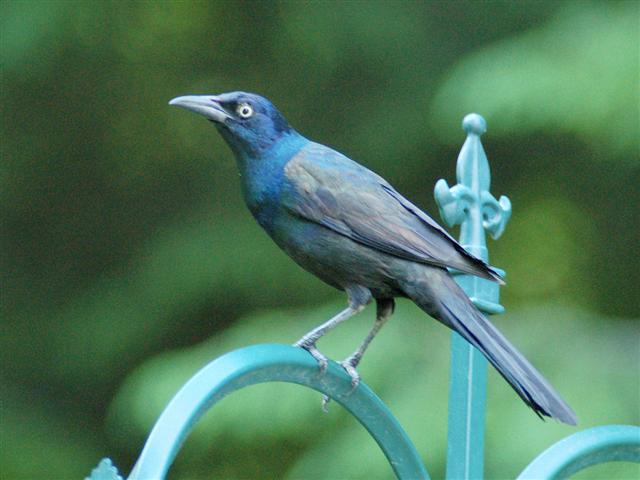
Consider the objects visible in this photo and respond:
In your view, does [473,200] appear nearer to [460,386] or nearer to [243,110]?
[460,386]

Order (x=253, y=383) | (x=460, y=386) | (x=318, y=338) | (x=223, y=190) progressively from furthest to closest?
(x=223, y=190) < (x=318, y=338) < (x=460, y=386) < (x=253, y=383)

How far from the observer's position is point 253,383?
7.79 feet

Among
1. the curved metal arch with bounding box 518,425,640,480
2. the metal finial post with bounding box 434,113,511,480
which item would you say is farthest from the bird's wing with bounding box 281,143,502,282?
the curved metal arch with bounding box 518,425,640,480

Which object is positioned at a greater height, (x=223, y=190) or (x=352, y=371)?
(x=223, y=190)

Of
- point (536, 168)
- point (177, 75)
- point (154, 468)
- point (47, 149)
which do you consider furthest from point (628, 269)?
point (154, 468)

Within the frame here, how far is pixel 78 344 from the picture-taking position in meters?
6.33

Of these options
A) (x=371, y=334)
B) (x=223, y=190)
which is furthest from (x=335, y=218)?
(x=223, y=190)

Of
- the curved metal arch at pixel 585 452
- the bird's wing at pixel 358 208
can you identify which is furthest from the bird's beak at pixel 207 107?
the curved metal arch at pixel 585 452

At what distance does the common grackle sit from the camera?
3230 millimetres

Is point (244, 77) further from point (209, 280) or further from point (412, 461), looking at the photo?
point (412, 461)

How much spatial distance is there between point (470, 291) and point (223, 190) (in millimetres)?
3573

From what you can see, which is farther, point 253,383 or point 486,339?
point 486,339

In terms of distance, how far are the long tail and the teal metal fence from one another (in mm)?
52

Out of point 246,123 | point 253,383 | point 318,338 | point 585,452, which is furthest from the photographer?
point 246,123
